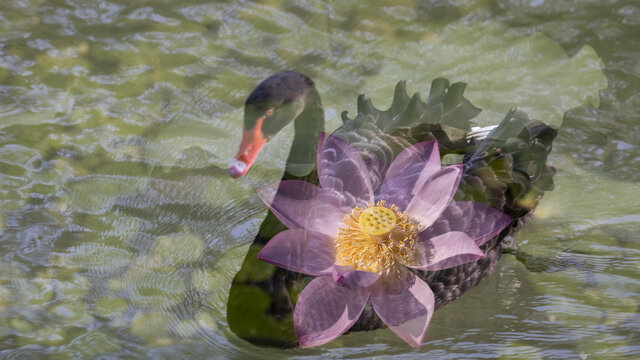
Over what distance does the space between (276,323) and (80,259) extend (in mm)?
296

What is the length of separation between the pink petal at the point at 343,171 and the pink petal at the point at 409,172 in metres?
0.02

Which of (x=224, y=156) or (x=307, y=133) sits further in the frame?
(x=224, y=156)

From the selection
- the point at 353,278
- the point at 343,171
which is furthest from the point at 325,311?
the point at 343,171

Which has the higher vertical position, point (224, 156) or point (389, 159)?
point (389, 159)

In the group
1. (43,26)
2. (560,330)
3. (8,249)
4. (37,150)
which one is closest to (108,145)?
(37,150)

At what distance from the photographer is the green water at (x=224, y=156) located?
77 centimetres

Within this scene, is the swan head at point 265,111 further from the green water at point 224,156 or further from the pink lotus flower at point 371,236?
the green water at point 224,156

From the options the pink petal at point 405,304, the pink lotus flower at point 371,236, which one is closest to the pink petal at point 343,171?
the pink lotus flower at point 371,236

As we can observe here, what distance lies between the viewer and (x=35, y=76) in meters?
1.13

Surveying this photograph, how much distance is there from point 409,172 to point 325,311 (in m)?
0.19

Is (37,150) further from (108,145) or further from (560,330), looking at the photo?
(560,330)

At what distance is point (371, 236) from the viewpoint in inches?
26.5

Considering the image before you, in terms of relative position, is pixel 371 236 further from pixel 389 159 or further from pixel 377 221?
pixel 389 159

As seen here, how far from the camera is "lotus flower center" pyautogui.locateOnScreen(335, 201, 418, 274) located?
67 cm
